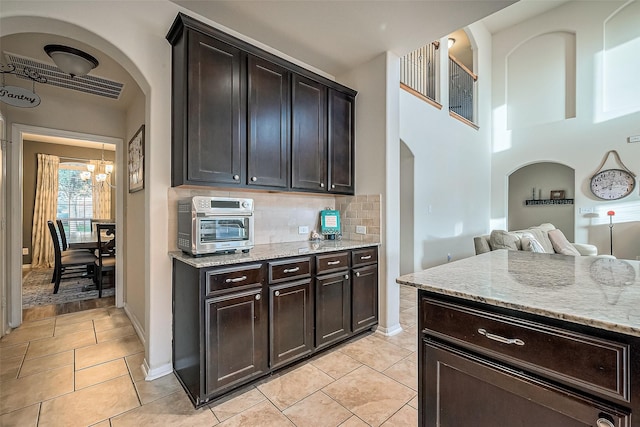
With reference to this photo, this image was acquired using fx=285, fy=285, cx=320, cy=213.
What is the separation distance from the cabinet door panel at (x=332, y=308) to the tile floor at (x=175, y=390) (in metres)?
0.16

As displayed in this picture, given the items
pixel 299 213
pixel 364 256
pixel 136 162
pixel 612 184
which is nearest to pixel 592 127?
pixel 612 184

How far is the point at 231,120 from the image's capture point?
7.20 feet

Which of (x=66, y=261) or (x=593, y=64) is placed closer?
(x=66, y=261)

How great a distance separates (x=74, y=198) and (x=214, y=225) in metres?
7.04

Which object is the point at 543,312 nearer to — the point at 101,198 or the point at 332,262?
the point at 332,262

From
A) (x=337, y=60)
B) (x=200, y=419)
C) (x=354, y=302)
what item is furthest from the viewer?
(x=337, y=60)

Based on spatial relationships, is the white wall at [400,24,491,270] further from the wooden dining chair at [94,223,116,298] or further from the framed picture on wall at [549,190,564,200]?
the wooden dining chair at [94,223,116,298]

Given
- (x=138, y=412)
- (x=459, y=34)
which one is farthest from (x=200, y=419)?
(x=459, y=34)

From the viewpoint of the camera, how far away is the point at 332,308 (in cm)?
249

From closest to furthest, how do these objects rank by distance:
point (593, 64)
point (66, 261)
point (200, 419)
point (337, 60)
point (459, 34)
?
point (200, 419)
point (337, 60)
point (66, 261)
point (593, 64)
point (459, 34)

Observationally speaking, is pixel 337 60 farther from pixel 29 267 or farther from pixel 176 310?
pixel 29 267

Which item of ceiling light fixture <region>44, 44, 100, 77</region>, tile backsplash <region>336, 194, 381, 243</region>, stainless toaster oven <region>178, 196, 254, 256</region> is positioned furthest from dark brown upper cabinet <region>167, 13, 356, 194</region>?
ceiling light fixture <region>44, 44, 100, 77</region>

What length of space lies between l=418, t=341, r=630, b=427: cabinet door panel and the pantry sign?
3.24 metres

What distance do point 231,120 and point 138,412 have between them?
204cm
